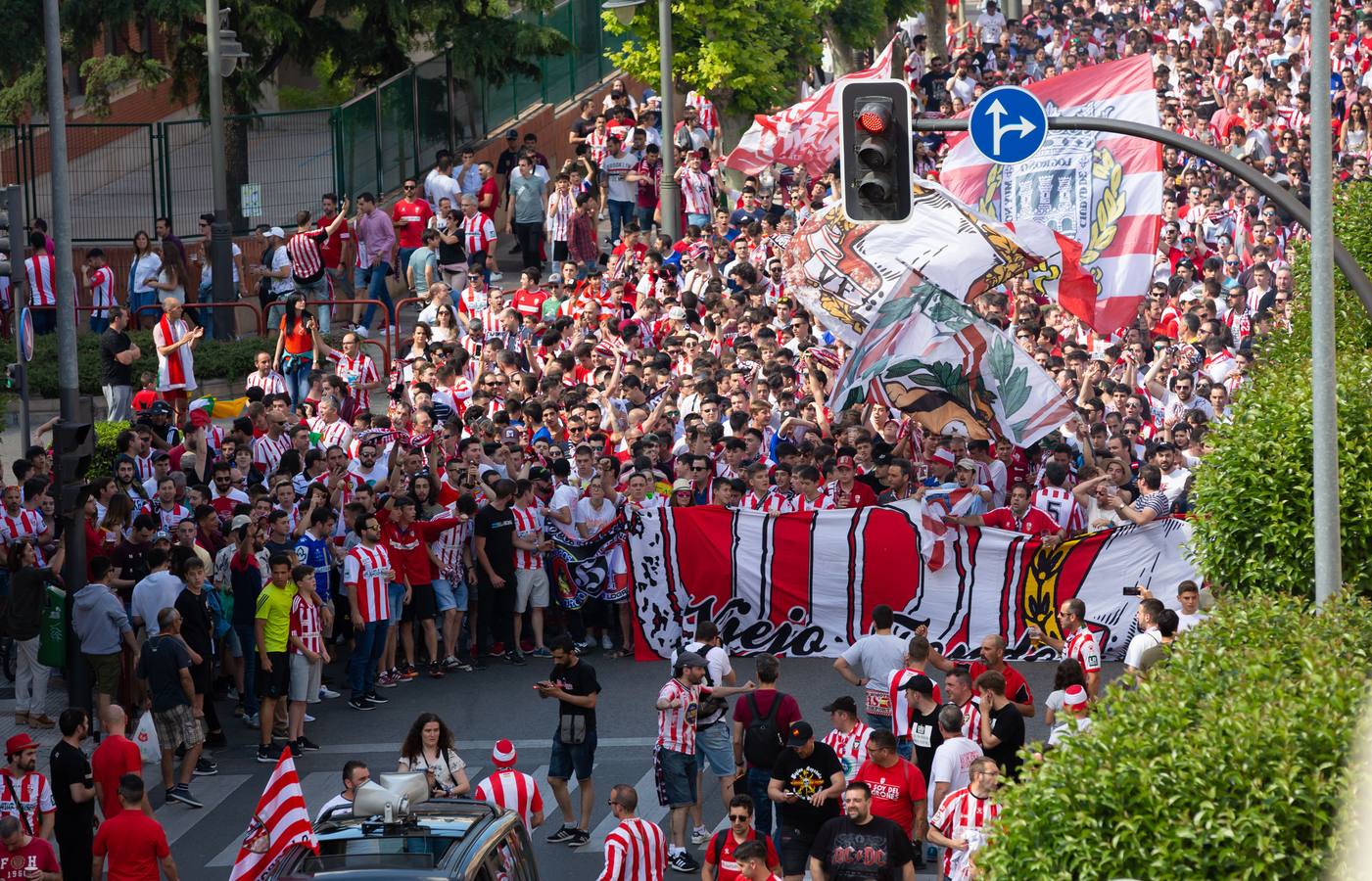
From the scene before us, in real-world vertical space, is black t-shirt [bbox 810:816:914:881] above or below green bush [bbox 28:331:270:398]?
below

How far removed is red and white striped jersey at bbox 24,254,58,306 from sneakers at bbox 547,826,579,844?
1414cm

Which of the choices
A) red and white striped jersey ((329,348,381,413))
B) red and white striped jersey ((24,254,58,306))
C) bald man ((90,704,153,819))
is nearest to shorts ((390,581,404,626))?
bald man ((90,704,153,819))

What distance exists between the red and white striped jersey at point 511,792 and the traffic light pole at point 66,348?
4.86m

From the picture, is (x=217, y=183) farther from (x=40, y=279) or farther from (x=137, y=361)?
(x=137, y=361)

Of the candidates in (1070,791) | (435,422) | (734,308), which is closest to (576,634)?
(435,422)

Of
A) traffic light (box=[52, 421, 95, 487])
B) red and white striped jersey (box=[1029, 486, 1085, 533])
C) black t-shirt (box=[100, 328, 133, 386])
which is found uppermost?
black t-shirt (box=[100, 328, 133, 386])

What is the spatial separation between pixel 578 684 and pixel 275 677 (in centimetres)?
311

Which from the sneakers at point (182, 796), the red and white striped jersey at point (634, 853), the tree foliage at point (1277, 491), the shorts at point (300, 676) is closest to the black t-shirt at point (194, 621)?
the shorts at point (300, 676)

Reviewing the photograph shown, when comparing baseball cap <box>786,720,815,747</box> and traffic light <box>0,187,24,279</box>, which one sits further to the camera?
traffic light <box>0,187,24,279</box>

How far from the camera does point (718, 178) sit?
3447 cm

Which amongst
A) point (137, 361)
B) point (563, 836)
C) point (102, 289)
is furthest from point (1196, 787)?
point (102, 289)

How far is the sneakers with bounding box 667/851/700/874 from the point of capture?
13805 mm

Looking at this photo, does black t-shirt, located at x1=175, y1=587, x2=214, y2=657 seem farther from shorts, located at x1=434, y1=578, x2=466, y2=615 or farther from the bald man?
shorts, located at x1=434, y1=578, x2=466, y2=615

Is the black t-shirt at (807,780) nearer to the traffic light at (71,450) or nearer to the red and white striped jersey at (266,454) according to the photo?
the traffic light at (71,450)
